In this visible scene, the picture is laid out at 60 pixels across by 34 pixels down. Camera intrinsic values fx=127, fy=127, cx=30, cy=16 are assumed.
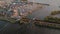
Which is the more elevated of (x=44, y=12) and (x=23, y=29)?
(x=44, y=12)

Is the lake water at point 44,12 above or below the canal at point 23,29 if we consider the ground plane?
above

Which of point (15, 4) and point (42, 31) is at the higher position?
point (15, 4)

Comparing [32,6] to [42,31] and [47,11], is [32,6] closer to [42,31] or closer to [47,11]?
[47,11]

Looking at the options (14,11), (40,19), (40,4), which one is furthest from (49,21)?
(14,11)

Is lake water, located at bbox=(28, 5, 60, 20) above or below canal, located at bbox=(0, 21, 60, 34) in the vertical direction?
above

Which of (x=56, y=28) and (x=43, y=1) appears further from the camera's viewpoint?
(x=43, y=1)

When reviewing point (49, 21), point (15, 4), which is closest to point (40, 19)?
point (49, 21)

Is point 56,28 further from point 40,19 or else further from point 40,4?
point 40,4
